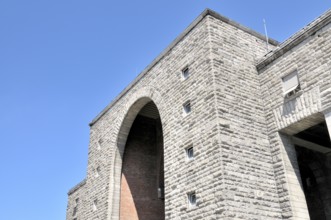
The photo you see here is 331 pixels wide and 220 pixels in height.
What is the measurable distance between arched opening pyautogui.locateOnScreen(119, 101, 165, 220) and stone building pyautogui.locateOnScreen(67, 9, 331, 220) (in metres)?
1.02

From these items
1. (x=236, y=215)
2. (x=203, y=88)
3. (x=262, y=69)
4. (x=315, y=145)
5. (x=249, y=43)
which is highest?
(x=249, y=43)

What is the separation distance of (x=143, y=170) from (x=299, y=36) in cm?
1035

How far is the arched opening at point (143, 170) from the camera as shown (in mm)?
17125

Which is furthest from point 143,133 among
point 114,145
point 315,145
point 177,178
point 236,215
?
point 236,215

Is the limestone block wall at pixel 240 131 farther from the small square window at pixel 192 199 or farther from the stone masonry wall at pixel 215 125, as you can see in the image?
the small square window at pixel 192 199

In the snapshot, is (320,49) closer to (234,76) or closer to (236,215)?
(234,76)

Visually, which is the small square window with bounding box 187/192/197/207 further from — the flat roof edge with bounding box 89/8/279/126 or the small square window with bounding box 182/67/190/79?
the flat roof edge with bounding box 89/8/279/126

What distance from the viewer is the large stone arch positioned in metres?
16.1

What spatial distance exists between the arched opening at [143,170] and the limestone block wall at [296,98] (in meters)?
7.56

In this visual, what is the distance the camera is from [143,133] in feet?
62.7

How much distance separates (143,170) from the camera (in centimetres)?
1825

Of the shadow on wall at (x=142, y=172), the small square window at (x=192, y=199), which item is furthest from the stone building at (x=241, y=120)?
the shadow on wall at (x=142, y=172)

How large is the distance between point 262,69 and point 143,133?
27.7 feet

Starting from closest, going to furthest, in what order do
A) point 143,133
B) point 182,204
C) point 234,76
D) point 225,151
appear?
Answer: 1. point 225,151
2. point 182,204
3. point 234,76
4. point 143,133
